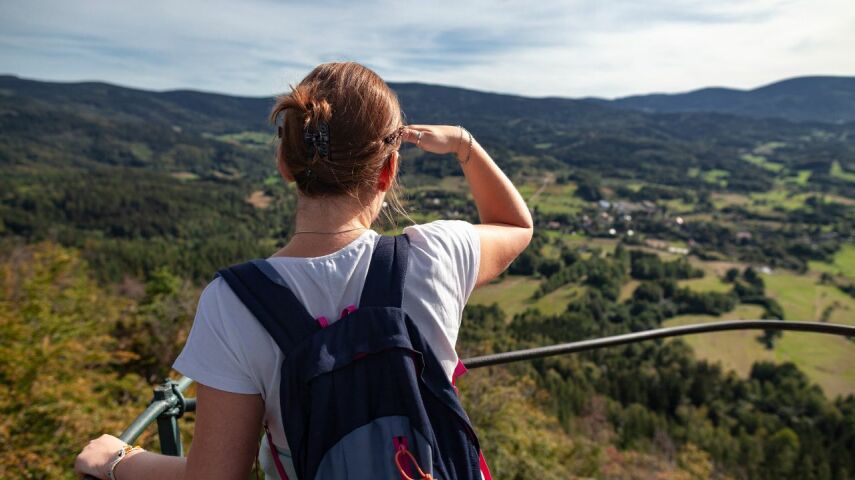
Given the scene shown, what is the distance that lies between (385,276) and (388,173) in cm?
27

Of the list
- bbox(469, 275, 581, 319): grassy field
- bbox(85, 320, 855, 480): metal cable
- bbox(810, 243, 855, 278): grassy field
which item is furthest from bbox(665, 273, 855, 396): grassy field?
bbox(85, 320, 855, 480): metal cable

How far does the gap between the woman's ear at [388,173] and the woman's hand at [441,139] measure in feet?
1.10

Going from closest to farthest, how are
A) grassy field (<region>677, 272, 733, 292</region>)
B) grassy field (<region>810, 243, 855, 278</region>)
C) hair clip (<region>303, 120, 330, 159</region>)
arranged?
hair clip (<region>303, 120, 330, 159</region>), grassy field (<region>677, 272, 733, 292</region>), grassy field (<region>810, 243, 855, 278</region>)

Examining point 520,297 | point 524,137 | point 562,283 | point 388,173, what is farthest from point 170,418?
point 524,137

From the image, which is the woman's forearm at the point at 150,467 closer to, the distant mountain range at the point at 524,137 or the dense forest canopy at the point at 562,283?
the dense forest canopy at the point at 562,283

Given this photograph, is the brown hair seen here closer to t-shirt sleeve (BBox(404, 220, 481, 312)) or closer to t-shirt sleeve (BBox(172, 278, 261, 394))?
t-shirt sleeve (BBox(404, 220, 481, 312))

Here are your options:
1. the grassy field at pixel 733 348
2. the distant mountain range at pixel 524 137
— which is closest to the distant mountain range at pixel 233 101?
the distant mountain range at pixel 524 137

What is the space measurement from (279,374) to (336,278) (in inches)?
8.2

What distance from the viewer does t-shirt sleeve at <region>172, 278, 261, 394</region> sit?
100 centimetres

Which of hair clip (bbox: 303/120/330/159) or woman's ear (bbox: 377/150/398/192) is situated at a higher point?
hair clip (bbox: 303/120/330/159)

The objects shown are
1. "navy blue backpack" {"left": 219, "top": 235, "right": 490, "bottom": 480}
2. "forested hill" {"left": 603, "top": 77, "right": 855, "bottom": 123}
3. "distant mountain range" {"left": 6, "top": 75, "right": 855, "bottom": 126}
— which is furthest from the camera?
"forested hill" {"left": 603, "top": 77, "right": 855, "bottom": 123}

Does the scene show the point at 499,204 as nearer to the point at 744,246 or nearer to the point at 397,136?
the point at 397,136

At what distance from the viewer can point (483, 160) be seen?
5.62 feet

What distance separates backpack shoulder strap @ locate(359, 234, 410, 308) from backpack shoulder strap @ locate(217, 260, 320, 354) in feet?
0.41
